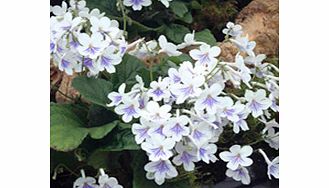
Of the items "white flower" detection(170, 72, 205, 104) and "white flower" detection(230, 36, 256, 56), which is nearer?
"white flower" detection(170, 72, 205, 104)

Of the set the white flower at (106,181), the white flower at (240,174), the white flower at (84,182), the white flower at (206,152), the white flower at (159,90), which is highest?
the white flower at (159,90)

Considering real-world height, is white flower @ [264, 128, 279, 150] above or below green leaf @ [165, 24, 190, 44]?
below

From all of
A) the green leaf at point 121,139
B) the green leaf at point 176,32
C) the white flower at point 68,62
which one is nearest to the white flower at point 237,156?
the green leaf at point 121,139

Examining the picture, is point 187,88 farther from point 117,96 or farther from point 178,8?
point 178,8

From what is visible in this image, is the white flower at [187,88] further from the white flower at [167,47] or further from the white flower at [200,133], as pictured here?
the white flower at [167,47]

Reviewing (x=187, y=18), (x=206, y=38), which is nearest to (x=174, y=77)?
(x=206, y=38)

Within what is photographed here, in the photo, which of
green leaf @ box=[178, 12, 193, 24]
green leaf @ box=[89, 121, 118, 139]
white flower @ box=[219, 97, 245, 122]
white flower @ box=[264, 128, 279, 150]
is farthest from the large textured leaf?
green leaf @ box=[178, 12, 193, 24]

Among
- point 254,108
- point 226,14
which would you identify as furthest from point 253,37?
point 254,108

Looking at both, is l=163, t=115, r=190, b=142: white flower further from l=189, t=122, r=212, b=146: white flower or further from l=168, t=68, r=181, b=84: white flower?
l=168, t=68, r=181, b=84: white flower
